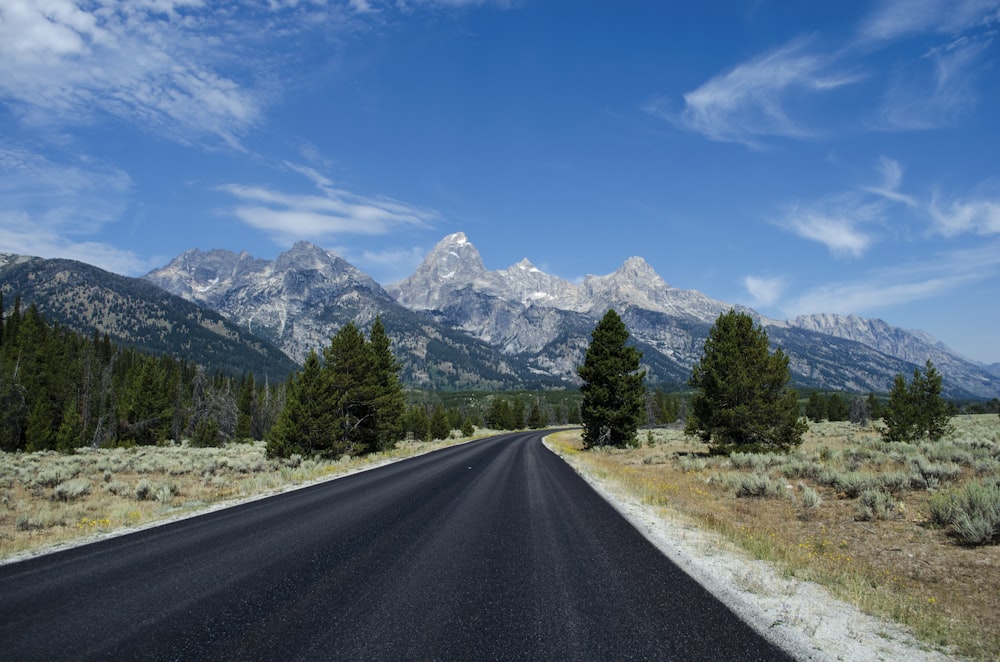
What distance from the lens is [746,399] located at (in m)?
27.7

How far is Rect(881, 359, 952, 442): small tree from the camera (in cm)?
3366

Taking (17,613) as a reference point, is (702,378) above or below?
above

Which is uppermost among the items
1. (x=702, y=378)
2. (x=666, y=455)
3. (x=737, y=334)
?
(x=737, y=334)

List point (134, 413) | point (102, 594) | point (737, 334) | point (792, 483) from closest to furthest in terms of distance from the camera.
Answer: point (102, 594) → point (792, 483) → point (737, 334) → point (134, 413)

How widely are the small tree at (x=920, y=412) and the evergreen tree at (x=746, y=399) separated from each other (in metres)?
13.1

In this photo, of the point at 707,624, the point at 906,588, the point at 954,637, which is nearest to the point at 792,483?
the point at 906,588

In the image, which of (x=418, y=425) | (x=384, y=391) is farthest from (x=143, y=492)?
(x=418, y=425)

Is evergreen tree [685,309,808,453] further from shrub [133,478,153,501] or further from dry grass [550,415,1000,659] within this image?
shrub [133,478,153,501]

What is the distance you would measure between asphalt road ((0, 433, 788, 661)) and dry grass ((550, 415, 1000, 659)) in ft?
7.69

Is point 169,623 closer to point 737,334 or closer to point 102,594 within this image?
point 102,594

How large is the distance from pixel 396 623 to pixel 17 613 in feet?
14.2

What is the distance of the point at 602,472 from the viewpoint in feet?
75.4

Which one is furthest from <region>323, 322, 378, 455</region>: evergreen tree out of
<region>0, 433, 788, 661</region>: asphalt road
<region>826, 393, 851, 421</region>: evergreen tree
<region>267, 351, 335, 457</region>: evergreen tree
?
<region>826, 393, 851, 421</region>: evergreen tree

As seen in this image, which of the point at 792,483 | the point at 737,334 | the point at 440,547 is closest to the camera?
the point at 440,547
